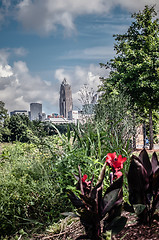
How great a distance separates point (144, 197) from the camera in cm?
163

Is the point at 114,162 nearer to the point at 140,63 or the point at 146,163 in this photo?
the point at 146,163

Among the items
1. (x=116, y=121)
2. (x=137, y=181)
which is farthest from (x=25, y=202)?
(x=116, y=121)

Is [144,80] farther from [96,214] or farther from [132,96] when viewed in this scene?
[96,214]

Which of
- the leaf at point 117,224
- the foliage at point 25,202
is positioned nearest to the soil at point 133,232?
the leaf at point 117,224

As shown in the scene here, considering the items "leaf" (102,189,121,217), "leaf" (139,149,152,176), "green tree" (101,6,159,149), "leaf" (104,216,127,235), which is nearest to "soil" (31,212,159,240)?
"leaf" (104,216,127,235)

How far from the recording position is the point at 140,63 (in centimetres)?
1391

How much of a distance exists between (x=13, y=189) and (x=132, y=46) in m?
13.9

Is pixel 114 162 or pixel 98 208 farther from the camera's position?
pixel 114 162

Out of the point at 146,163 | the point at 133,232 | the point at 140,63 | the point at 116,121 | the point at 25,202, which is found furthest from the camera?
the point at 140,63

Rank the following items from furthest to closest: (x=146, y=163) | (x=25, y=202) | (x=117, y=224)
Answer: (x=25, y=202)
(x=146, y=163)
(x=117, y=224)

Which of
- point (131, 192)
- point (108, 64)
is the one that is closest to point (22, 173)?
point (131, 192)

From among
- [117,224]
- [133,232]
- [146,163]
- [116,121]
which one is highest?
[116,121]

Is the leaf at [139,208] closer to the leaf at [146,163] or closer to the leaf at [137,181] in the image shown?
the leaf at [137,181]

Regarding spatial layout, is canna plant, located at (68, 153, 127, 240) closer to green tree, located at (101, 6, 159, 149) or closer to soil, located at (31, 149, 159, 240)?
soil, located at (31, 149, 159, 240)
